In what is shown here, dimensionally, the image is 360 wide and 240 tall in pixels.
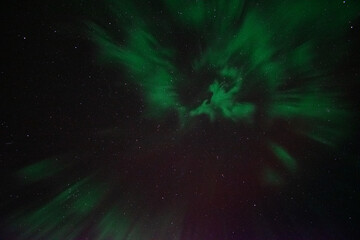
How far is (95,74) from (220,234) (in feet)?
16.2

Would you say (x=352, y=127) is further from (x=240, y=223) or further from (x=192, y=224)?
(x=192, y=224)

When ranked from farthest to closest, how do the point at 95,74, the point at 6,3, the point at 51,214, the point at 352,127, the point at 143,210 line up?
the point at 143,210 < the point at 51,214 < the point at 352,127 < the point at 95,74 < the point at 6,3

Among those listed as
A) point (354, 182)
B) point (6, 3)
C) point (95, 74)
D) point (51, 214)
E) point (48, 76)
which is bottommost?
point (354, 182)

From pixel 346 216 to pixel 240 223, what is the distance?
8.12 feet

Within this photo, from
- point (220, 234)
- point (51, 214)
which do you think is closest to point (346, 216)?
point (220, 234)

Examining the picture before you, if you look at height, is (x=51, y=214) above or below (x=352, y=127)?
above

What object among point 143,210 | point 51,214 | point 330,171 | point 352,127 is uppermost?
point 51,214

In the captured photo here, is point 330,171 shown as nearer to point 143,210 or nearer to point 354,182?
point 354,182

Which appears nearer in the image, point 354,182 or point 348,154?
point 348,154

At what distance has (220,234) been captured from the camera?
6.09 m

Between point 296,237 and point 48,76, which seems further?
point 296,237

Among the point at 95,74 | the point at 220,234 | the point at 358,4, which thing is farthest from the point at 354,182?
the point at 95,74

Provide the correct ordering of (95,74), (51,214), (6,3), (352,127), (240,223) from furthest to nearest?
1. (240,223)
2. (51,214)
3. (352,127)
4. (95,74)
5. (6,3)

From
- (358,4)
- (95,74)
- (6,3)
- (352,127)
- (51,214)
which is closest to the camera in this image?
(6,3)
